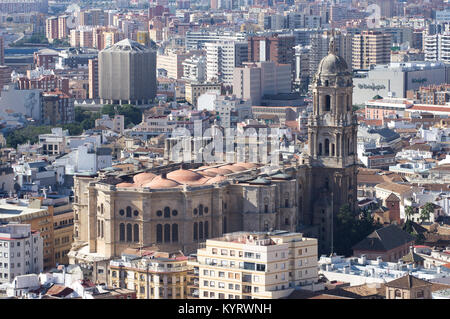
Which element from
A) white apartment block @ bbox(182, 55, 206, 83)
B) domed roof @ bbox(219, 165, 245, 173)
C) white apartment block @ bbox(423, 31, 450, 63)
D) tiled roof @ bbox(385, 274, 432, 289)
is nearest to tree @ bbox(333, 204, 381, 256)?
domed roof @ bbox(219, 165, 245, 173)

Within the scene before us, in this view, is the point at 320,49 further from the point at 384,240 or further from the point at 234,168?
the point at 384,240

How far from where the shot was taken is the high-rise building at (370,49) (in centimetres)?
16600

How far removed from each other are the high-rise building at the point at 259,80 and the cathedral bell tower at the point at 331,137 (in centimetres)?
6801

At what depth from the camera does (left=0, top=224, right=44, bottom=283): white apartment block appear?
5241cm

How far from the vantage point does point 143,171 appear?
5922cm

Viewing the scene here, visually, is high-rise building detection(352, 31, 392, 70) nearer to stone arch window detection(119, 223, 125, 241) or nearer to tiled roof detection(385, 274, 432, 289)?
stone arch window detection(119, 223, 125, 241)

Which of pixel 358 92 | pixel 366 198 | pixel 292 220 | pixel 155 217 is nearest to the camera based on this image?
pixel 155 217

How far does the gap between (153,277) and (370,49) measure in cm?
12386

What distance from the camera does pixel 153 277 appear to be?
45.4 m

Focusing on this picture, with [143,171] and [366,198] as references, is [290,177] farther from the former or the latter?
[366,198]

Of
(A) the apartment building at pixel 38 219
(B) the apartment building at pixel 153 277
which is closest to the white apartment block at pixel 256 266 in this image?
(B) the apartment building at pixel 153 277

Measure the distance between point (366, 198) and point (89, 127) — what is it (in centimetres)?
4728

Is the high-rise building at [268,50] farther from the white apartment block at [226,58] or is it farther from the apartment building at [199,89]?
the apartment building at [199,89]
